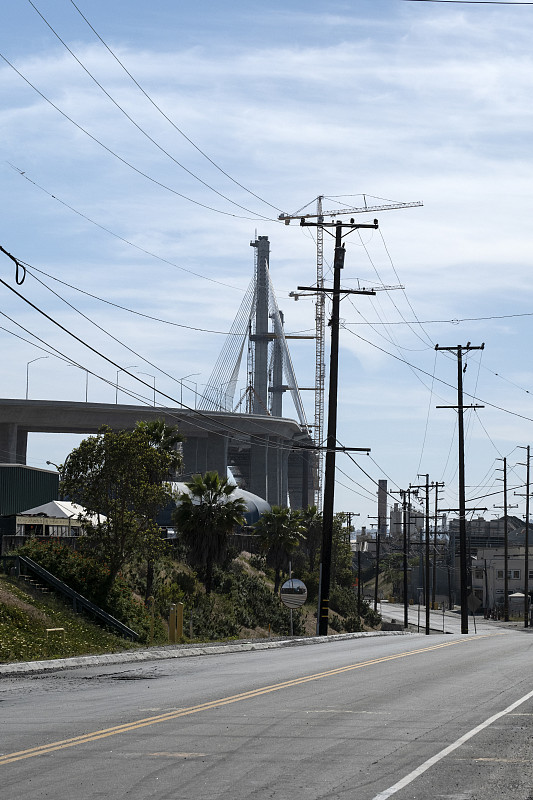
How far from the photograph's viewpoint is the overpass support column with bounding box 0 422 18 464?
358 feet

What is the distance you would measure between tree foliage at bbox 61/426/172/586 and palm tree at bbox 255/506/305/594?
1175 inches

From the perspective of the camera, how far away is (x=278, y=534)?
69.9 m

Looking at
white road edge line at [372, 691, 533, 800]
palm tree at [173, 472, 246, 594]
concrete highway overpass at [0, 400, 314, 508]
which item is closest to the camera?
white road edge line at [372, 691, 533, 800]

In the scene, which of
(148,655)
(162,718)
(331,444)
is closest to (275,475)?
(331,444)

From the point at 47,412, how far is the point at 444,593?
86.2 m

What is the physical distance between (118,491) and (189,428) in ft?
262

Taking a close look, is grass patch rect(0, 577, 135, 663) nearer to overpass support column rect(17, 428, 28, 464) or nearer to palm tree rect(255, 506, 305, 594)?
palm tree rect(255, 506, 305, 594)

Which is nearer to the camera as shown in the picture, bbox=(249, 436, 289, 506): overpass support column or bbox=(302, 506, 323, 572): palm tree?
bbox=(302, 506, 323, 572): palm tree

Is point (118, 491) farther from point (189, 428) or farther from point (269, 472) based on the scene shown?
point (269, 472)

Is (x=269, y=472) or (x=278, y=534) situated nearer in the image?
(x=278, y=534)

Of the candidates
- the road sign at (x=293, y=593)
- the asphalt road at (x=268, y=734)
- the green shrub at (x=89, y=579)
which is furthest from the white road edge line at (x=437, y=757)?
the green shrub at (x=89, y=579)

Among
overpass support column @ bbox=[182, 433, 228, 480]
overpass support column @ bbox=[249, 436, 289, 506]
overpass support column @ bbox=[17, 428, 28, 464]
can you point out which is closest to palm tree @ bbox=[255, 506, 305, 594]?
overpass support column @ bbox=[182, 433, 228, 480]

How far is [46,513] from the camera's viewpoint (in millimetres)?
50062

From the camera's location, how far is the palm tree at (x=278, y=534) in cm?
6988
